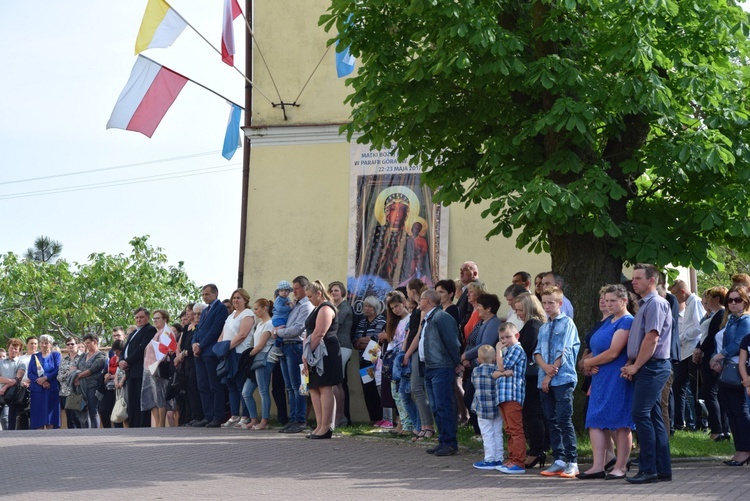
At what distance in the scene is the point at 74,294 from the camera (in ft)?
175

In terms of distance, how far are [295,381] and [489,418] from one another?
15.7 ft

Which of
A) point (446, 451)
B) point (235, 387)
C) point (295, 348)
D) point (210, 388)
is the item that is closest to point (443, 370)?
point (446, 451)

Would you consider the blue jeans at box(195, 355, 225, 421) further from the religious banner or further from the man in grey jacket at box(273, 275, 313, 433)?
the religious banner

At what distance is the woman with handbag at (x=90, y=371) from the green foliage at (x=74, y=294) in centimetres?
3406

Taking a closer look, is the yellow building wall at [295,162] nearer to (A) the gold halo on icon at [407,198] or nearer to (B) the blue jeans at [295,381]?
(A) the gold halo on icon at [407,198]

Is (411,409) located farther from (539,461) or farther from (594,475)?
(594,475)

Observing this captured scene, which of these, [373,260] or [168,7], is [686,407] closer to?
[373,260]

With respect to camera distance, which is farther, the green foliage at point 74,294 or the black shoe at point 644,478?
the green foliage at point 74,294

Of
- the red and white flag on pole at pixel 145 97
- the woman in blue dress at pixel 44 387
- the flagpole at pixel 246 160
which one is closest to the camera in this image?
the red and white flag on pole at pixel 145 97

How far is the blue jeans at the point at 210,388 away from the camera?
16266 millimetres

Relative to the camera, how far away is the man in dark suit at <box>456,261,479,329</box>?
1359cm

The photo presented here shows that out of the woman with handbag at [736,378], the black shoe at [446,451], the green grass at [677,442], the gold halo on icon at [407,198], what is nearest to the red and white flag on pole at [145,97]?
the gold halo on icon at [407,198]

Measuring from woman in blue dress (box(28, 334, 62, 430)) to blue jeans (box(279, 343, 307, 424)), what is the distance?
680 centimetres

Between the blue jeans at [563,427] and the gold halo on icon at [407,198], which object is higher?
the gold halo on icon at [407,198]
